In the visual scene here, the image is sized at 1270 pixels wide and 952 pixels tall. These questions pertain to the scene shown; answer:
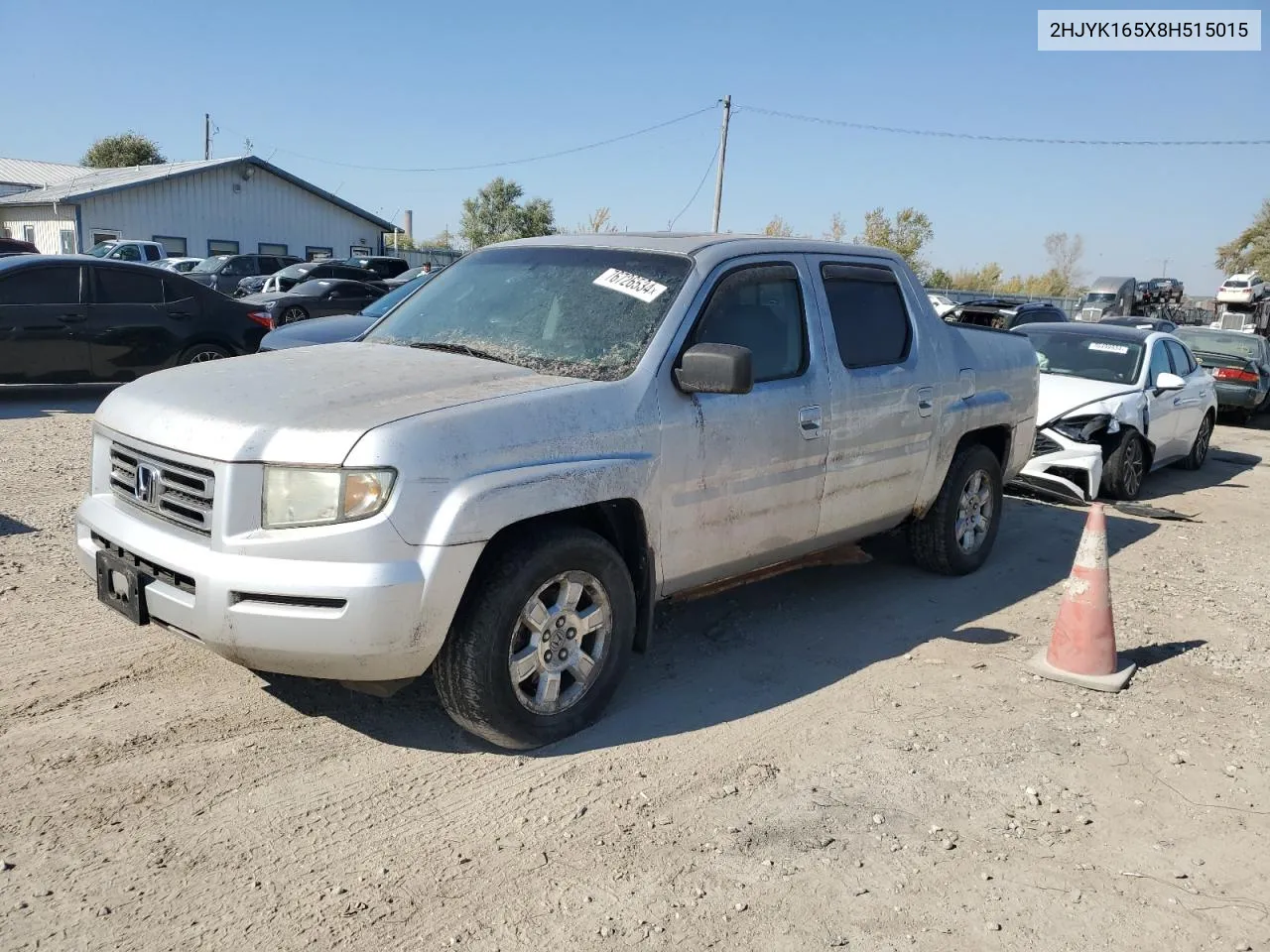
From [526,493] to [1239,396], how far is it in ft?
51.9

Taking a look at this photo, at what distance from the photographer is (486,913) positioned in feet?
9.89

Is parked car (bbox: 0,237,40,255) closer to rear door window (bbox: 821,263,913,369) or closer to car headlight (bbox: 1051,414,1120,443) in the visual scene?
car headlight (bbox: 1051,414,1120,443)

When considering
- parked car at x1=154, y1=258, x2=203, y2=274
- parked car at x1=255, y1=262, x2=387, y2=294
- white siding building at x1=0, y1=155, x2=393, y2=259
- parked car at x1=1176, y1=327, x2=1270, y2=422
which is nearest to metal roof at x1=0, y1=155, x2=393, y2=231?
white siding building at x1=0, y1=155, x2=393, y2=259

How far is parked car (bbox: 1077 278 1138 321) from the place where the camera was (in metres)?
37.4

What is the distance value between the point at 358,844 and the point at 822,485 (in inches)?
105

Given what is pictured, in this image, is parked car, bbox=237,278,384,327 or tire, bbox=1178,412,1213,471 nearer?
tire, bbox=1178,412,1213,471

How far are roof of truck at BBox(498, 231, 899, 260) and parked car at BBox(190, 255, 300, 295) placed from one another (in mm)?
25968

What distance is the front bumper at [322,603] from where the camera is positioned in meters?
3.39

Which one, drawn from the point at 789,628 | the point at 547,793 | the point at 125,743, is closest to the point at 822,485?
the point at 789,628

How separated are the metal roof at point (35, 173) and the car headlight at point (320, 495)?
1998 inches

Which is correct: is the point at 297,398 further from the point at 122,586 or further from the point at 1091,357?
the point at 1091,357

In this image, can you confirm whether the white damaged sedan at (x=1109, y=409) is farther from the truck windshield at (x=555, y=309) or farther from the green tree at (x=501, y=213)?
the green tree at (x=501, y=213)

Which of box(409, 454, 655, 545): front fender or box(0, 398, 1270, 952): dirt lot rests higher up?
box(409, 454, 655, 545): front fender

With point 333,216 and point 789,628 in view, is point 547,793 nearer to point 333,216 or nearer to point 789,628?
point 789,628
